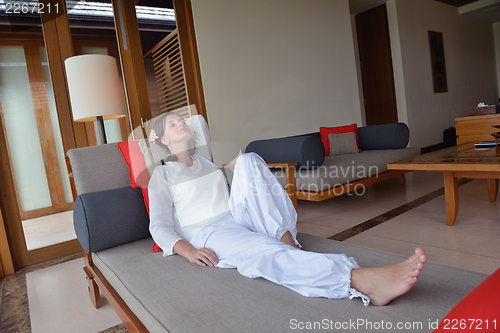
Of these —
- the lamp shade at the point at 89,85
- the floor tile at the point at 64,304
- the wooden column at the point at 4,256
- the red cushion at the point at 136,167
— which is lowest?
the floor tile at the point at 64,304

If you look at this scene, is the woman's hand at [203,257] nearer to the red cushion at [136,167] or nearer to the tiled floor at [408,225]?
the red cushion at [136,167]

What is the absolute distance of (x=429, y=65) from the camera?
22.5 ft

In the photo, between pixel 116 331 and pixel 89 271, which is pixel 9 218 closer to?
pixel 89 271

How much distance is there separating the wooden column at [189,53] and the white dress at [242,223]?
209 centimetres

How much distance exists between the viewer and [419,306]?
946 millimetres

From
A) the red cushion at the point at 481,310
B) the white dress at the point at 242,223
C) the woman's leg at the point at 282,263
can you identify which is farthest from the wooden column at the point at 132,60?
the red cushion at the point at 481,310

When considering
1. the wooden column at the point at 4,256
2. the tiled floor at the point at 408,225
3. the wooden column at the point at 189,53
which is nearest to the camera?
the tiled floor at the point at 408,225

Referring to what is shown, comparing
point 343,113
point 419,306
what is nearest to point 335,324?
point 419,306

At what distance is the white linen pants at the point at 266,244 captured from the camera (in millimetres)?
1054

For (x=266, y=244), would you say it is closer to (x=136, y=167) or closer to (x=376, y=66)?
(x=136, y=167)

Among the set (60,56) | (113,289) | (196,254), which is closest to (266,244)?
(196,254)

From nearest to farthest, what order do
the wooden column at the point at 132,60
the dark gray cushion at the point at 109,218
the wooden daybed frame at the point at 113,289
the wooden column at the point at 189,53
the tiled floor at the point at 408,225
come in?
1. the wooden daybed frame at the point at 113,289
2. the dark gray cushion at the point at 109,218
3. the tiled floor at the point at 408,225
4. the wooden column at the point at 132,60
5. the wooden column at the point at 189,53

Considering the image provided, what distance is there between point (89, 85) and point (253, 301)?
2.14m

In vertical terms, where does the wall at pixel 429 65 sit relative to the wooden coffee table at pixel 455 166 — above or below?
above
